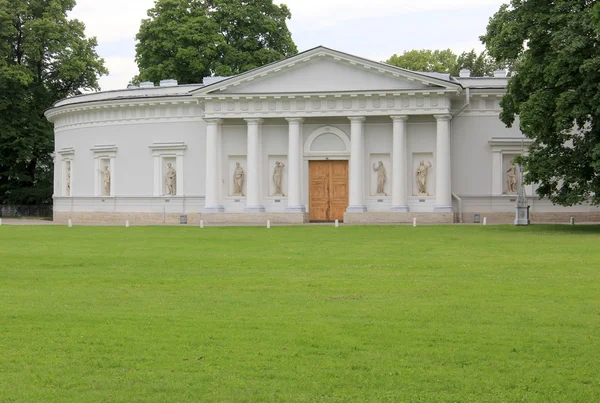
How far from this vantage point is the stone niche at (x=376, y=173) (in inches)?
1919

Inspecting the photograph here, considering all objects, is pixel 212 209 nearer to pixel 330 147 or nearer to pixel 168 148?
pixel 168 148

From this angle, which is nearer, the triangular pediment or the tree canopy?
the triangular pediment

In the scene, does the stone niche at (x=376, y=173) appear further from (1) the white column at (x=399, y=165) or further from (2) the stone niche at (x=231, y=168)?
(2) the stone niche at (x=231, y=168)

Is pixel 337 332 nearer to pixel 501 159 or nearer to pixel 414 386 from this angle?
pixel 414 386

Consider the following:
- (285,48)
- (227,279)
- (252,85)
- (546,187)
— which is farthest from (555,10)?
(285,48)

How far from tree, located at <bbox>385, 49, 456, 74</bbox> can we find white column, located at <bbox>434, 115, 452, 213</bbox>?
43.7 m

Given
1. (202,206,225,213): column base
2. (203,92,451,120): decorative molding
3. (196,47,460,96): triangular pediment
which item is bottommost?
(202,206,225,213): column base

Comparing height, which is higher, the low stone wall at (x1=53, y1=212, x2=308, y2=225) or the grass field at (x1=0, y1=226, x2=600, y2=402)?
the low stone wall at (x1=53, y1=212, x2=308, y2=225)

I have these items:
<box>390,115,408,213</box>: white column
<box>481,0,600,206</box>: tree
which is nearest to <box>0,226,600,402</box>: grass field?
<box>481,0,600,206</box>: tree

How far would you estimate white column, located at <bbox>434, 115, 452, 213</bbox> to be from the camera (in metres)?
46.7

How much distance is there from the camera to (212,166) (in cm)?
4934

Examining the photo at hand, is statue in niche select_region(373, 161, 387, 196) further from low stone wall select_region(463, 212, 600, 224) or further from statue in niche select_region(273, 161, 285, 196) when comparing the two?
statue in niche select_region(273, 161, 285, 196)

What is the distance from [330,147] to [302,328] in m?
37.1

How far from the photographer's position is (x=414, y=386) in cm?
953
